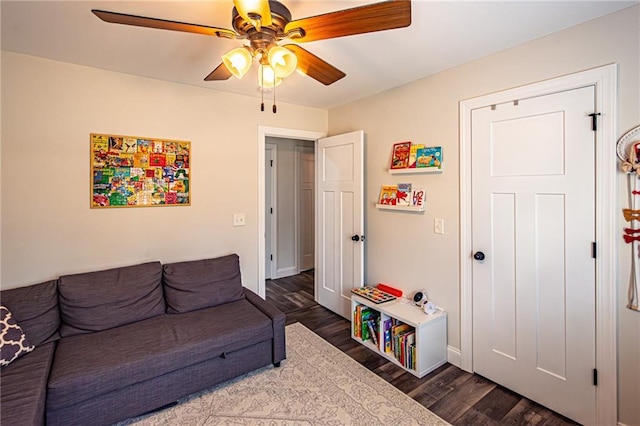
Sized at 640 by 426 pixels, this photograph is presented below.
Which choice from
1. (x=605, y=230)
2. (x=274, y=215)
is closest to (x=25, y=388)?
(x=605, y=230)

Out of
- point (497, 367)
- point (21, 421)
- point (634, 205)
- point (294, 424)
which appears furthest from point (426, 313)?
point (21, 421)

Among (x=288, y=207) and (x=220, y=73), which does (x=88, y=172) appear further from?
(x=288, y=207)

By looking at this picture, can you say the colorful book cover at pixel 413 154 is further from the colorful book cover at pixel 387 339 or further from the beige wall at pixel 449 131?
the colorful book cover at pixel 387 339

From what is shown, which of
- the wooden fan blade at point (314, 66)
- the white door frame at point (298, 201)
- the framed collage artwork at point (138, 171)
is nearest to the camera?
the wooden fan blade at point (314, 66)

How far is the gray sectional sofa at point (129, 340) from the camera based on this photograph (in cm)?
171

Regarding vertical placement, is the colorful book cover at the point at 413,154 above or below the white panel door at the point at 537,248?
above

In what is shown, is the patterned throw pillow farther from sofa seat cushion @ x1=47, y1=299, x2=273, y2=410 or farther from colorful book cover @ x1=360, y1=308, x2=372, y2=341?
colorful book cover @ x1=360, y1=308, x2=372, y2=341

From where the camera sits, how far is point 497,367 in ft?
7.58

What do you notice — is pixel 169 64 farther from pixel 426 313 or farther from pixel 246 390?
pixel 426 313

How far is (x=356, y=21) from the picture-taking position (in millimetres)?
1316

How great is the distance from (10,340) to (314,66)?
243cm

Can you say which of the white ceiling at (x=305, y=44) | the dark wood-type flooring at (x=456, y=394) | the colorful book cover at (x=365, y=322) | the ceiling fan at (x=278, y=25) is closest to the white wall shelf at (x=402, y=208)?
the colorful book cover at (x=365, y=322)

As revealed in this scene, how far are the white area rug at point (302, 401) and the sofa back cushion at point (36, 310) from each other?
81 cm

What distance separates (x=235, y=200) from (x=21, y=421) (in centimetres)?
216
